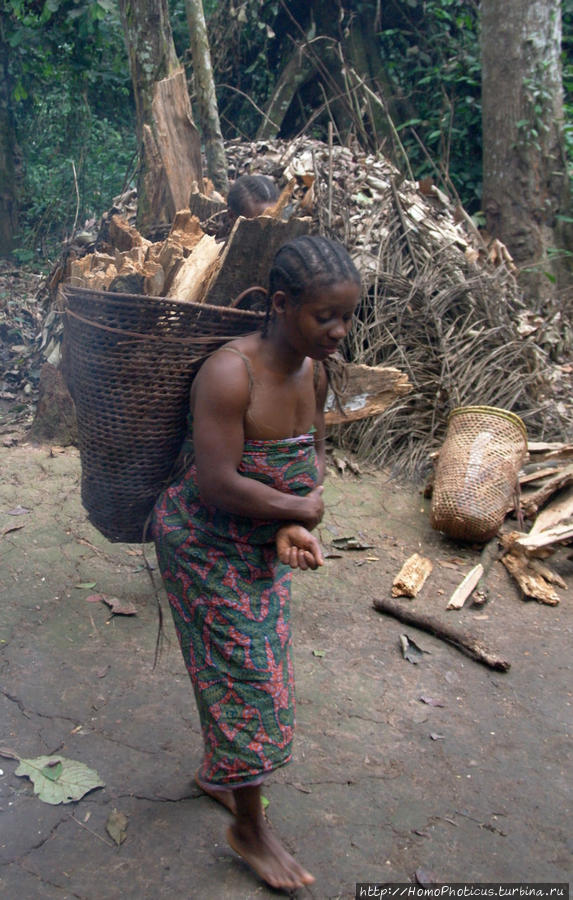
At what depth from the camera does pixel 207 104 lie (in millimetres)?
5172

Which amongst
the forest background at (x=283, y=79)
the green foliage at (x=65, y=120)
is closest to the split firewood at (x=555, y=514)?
the forest background at (x=283, y=79)

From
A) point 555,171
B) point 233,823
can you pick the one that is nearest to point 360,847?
point 233,823

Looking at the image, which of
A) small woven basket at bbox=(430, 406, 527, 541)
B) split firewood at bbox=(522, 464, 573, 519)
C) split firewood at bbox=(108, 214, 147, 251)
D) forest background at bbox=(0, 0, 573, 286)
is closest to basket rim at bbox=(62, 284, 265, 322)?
split firewood at bbox=(108, 214, 147, 251)

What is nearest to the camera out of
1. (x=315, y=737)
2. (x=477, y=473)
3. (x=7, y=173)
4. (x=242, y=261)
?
(x=242, y=261)

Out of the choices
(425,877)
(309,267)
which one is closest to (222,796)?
(425,877)

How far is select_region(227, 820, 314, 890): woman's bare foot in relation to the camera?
1.87 meters

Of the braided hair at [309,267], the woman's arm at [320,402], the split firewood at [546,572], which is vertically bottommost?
the split firewood at [546,572]

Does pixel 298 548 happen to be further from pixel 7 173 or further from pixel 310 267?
pixel 7 173

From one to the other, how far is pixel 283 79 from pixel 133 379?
7.60 meters

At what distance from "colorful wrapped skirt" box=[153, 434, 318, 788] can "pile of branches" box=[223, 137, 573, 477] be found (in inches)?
120

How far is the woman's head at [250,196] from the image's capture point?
12.5 ft

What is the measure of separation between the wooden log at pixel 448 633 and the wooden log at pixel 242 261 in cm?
171

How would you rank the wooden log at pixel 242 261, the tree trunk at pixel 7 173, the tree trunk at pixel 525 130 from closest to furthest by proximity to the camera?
the wooden log at pixel 242 261 < the tree trunk at pixel 525 130 < the tree trunk at pixel 7 173

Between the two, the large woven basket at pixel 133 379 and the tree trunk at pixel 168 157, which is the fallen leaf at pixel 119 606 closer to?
the large woven basket at pixel 133 379
